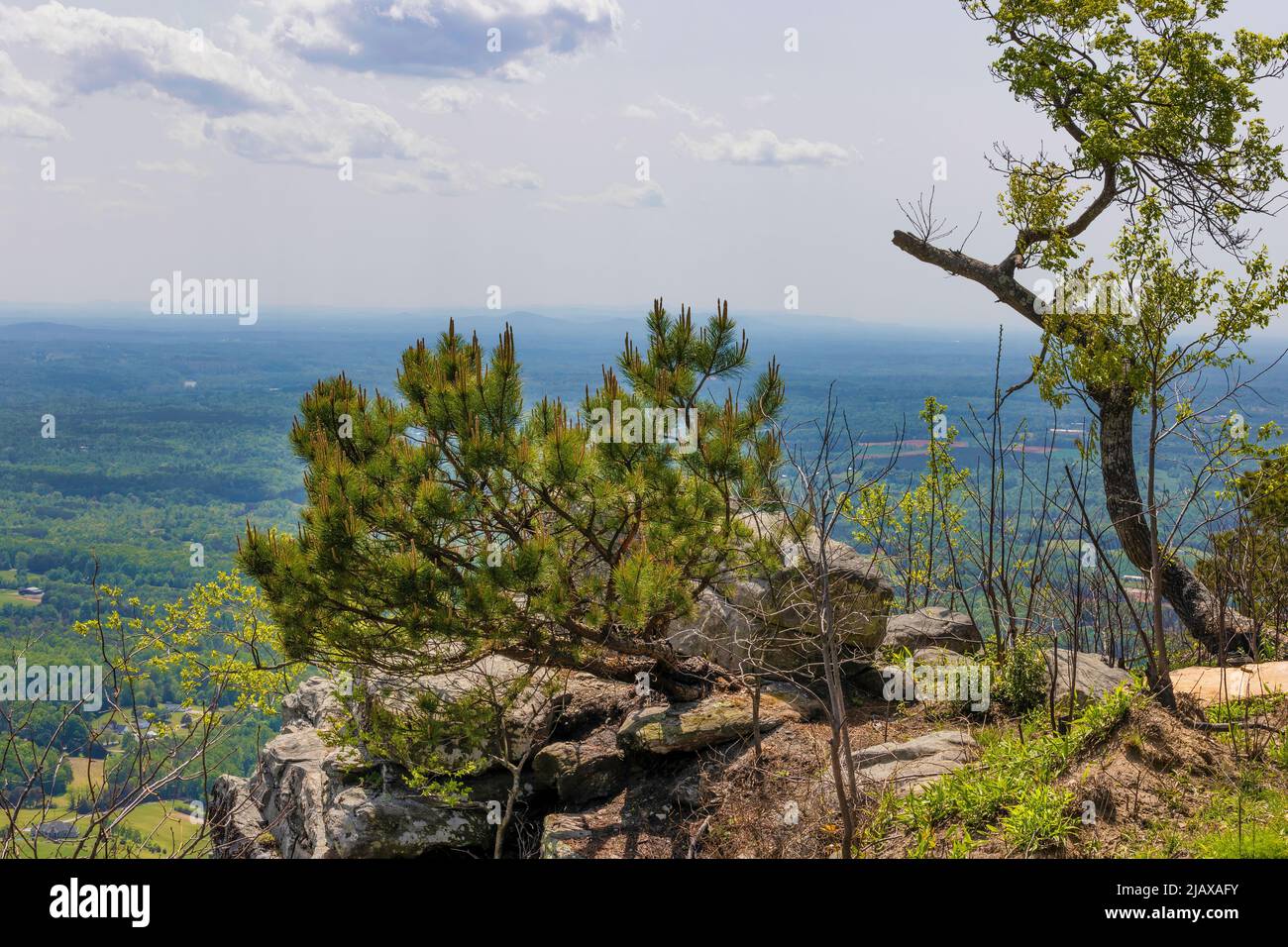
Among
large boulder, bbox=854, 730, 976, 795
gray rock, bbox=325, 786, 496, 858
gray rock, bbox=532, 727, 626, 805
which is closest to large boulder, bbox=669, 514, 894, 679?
gray rock, bbox=532, 727, 626, 805

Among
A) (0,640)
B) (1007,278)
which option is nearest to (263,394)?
(0,640)

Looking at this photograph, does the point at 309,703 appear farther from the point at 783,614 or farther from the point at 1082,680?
the point at 1082,680

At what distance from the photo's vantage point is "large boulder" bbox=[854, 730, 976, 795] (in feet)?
23.6

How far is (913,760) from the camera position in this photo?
299 inches

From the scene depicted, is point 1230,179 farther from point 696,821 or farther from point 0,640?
point 0,640

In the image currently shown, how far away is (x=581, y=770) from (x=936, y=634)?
12.6 feet

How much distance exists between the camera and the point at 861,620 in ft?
31.3

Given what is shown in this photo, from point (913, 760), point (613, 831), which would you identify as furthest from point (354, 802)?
point (913, 760)

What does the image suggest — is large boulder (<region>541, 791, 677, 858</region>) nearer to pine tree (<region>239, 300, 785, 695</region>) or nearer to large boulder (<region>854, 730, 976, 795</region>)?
pine tree (<region>239, 300, 785, 695</region>)

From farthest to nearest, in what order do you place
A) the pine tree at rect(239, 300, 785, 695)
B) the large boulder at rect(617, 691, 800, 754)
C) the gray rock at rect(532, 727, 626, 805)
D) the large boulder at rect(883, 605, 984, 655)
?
the large boulder at rect(883, 605, 984, 655)
the gray rock at rect(532, 727, 626, 805)
the large boulder at rect(617, 691, 800, 754)
the pine tree at rect(239, 300, 785, 695)

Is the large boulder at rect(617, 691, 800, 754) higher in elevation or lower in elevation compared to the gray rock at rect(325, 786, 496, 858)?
higher

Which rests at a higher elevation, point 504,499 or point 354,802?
point 504,499

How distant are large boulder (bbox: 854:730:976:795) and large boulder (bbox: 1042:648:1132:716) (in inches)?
33.0
